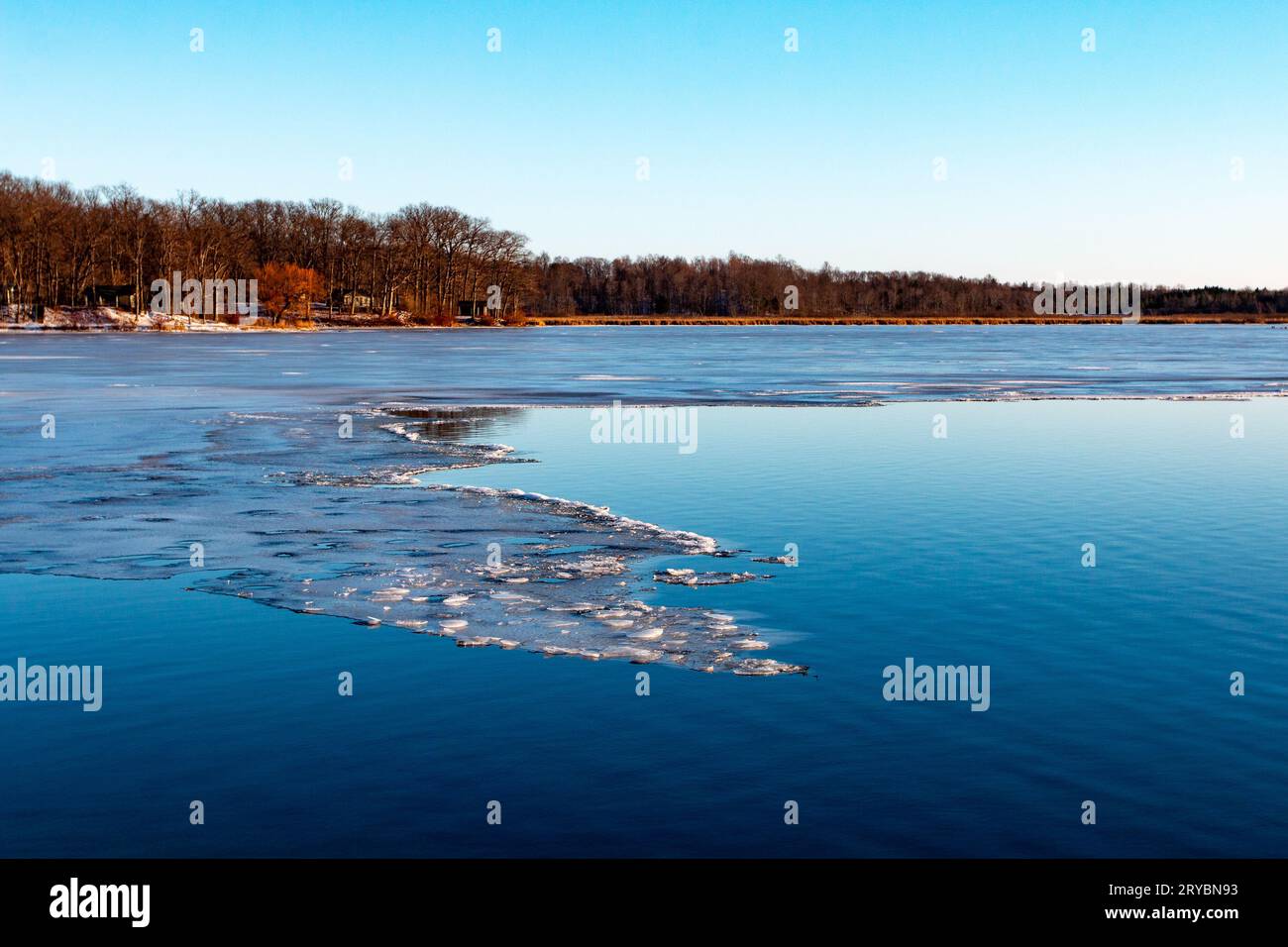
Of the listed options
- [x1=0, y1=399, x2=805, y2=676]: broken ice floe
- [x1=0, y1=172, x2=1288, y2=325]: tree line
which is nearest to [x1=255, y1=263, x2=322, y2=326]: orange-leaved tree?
[x1=0, y1=172, x2=1288, y2=325]: tree line

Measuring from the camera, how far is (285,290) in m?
146

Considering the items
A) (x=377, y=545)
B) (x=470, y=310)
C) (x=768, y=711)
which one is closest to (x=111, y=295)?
(x=470, y=310)

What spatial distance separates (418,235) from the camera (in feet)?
568

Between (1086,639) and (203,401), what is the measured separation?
29486mm

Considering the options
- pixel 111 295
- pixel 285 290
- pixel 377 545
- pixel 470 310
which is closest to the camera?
pixel 377 545

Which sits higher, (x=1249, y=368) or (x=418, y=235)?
(x=418, y=235)

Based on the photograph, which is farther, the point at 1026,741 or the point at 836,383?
the point at 836,383

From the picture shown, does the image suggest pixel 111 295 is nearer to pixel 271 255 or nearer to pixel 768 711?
pixel 271 255

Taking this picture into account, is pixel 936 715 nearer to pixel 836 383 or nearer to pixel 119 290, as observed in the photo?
pixel 836 383

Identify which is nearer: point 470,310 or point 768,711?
point 768,711

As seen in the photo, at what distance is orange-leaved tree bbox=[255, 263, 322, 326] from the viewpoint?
14538 cm

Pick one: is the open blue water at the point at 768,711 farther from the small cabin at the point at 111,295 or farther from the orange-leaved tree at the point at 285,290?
the orange-leaved tree at the point at 285,290

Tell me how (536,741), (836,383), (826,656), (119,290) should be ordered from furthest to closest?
(119,290) → (836,383) → (826,656) → (536,741)
